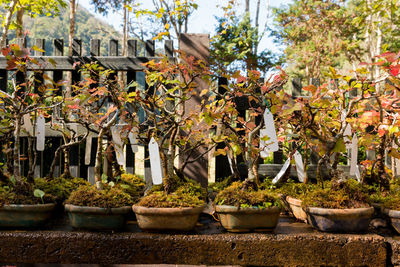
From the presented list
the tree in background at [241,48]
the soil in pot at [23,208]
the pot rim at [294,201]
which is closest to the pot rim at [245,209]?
the pot rim at [294,201]

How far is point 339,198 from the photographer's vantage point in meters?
1.73

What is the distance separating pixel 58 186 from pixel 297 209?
154 cm

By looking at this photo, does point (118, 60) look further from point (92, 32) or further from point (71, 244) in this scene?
point (92, 32)

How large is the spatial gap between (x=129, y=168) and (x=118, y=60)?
38.2 inches

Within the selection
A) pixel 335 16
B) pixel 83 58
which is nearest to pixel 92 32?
pixel 335 16

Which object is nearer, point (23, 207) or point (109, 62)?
point (23, 207)

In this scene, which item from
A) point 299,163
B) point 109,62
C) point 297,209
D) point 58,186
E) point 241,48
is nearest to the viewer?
point 297,209

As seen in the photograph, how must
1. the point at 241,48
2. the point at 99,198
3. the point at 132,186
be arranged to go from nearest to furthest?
1. the point at 99,198
2. the point at 132,186
3. the point at 241,48

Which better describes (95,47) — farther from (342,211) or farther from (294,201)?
(342,211)

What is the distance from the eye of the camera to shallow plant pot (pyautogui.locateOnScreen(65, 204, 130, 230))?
1.70m

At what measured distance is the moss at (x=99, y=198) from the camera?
1727mm

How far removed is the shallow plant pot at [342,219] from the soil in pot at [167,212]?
62cm

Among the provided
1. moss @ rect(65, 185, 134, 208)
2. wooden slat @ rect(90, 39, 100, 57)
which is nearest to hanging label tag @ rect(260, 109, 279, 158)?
moss @ rect(65, 185, 134, 208)

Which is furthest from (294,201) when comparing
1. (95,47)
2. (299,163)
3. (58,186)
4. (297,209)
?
(95,47)
